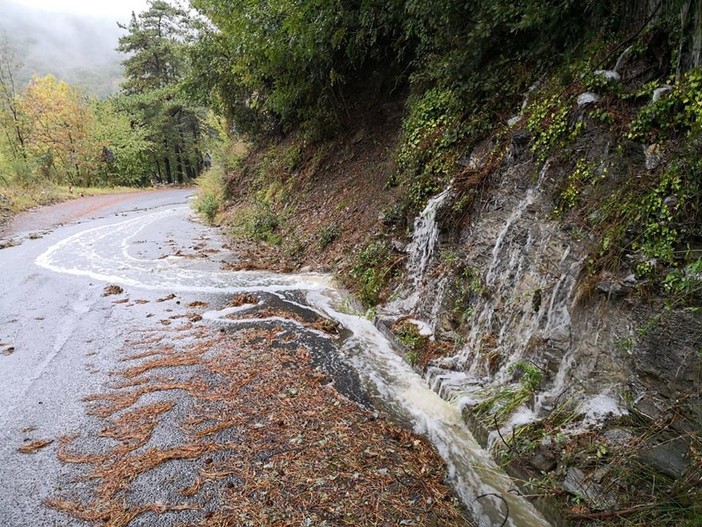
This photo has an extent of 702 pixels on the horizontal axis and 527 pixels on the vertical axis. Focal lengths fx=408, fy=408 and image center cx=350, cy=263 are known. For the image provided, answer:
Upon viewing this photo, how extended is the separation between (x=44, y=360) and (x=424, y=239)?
5122mm

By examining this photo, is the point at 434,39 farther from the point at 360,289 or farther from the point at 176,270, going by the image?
the point at 176,270

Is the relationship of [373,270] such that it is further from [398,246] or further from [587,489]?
[587,489]

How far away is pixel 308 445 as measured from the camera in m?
3.40

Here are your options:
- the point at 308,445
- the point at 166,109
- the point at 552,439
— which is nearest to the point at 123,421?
the point at 308,445

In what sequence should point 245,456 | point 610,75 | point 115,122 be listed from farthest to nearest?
point 115,122 < point 610,75 < point 245,456

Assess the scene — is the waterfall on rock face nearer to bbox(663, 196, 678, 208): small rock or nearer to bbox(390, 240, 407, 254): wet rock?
bbox(390, 240, 407, 254): wet rock

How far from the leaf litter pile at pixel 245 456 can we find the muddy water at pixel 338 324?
0.76ft

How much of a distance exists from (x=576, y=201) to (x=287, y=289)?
5.18 meters

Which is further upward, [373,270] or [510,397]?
[373,270]

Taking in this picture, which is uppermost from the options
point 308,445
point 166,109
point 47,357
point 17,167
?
point 166,109

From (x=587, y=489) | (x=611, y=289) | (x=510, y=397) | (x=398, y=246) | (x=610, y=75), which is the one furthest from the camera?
(x=398, y=246)

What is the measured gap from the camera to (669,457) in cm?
244

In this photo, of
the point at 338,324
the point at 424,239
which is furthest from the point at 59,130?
the point at 424,239

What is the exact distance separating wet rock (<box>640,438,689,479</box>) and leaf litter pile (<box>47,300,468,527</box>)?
123 cm
